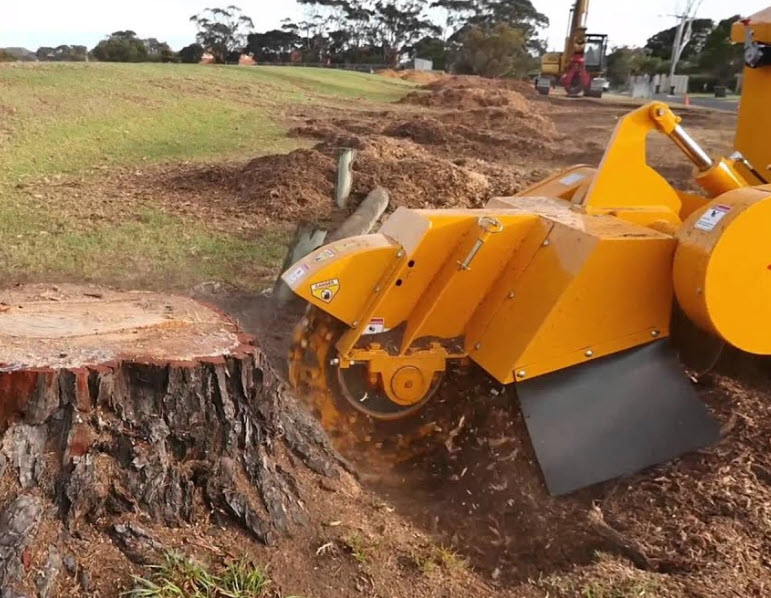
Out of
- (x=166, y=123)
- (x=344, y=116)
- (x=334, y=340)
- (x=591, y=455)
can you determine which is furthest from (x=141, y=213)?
(x=344, y=116)

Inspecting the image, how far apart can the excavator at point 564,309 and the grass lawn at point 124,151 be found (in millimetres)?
2937

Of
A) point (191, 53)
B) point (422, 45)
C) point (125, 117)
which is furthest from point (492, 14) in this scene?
point (125, 117)

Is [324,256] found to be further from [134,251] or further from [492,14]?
[492,14]

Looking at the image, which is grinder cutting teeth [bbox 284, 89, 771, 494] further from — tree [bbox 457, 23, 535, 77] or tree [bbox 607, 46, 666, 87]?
tree [bbox 457, 23, 535, 77]

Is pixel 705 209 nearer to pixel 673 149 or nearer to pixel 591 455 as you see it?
pixel 591 455

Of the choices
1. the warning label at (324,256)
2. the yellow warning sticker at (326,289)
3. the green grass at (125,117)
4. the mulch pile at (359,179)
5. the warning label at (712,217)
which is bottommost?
the green grass at (125,117)

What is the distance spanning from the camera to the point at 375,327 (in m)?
3.95

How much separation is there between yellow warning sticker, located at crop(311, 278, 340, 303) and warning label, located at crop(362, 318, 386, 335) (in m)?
0.22

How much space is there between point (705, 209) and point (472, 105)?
883 inches

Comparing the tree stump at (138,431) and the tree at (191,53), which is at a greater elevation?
the tree stump at (138,431)

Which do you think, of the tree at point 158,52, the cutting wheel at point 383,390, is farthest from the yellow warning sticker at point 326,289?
the tree at point 158,52

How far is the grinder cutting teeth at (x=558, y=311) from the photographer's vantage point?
3.61 m

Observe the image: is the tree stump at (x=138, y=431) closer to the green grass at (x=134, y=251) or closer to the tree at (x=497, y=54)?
the green grass at (x=134, y=251)

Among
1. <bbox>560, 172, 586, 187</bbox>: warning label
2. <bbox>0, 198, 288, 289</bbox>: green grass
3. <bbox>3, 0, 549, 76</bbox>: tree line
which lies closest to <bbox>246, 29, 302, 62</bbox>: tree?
<bbox>3, 0, 549, 76</bbox>: tree line
